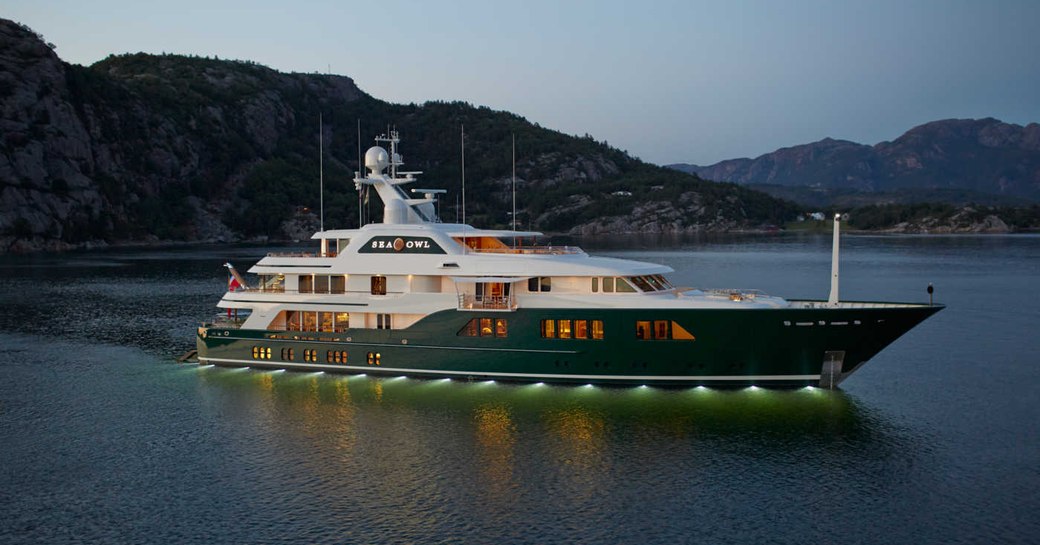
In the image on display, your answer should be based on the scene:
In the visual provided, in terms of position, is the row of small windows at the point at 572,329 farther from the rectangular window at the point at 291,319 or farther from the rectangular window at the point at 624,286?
the rectangular window at the point at 291,319

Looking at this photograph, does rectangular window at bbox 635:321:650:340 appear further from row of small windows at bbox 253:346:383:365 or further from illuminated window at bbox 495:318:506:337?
row of small windows at bbox 253:346:383:365

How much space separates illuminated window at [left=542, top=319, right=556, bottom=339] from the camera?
24891 millimetres

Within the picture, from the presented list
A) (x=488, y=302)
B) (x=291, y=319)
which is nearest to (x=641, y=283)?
(x=488, y=302)

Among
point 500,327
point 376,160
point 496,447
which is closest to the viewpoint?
point 496,447

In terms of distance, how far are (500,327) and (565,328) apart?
2.15 m

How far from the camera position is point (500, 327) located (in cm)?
2536

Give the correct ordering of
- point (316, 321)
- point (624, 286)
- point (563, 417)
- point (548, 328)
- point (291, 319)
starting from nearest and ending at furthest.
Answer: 1. point (563, 417)
2. point (548, 328)
3. point (624, 286)
4. point (316, 321)
5. point (291, 319)

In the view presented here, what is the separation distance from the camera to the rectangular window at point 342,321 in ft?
91.1

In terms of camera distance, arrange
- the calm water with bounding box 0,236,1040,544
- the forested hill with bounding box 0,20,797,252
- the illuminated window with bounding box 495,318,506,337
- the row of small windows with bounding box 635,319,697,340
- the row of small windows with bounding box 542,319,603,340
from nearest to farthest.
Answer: the calm water with bounding box 0,236,1040,544, the row of small windows with bounding box 635,319,697,340, the row of small windows with bounding box 542,319,603,340, the illuminated window with bounding box 495,318,506,337, the forested hill with bounding box 0,20,797,252

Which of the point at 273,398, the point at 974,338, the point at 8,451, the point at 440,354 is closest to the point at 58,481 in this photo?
the point at 8,451

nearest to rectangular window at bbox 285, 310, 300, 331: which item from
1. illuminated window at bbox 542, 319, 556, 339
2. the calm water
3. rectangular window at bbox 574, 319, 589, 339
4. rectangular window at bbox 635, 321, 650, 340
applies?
the calm water

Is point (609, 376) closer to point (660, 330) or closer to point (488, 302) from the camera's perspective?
point (660, 330)

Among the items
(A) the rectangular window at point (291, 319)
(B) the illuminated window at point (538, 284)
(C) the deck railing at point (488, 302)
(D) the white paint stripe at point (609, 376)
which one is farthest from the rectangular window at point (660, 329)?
(A) the rectangular window at point (291, 319)

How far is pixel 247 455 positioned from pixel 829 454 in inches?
583
